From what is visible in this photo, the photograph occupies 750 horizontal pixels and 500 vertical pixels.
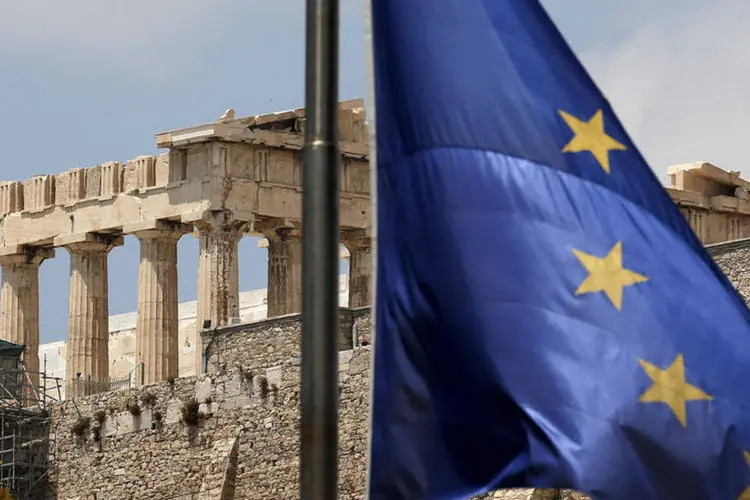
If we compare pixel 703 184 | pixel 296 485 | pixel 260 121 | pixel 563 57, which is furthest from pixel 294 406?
pixel 563 57

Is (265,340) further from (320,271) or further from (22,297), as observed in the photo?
(320,271)

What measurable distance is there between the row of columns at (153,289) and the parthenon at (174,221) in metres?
0.03

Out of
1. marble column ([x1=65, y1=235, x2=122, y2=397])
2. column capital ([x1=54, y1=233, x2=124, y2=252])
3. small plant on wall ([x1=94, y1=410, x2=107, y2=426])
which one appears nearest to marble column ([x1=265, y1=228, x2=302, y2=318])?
column capital ([x1=54, y1=233, x2=124, y2=252])

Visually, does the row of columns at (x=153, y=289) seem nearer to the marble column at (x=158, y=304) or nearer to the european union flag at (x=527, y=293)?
the marble column at (x=158, y=304)

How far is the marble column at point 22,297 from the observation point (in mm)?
53875

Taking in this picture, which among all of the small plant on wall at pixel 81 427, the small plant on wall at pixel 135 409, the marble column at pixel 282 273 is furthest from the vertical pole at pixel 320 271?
the marble column at pixel 282 273

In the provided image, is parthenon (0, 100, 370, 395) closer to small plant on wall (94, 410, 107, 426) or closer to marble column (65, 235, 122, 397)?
marble column (65, 235, 122, 397)

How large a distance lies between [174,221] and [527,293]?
38.6 m

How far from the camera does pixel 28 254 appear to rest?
177 ft

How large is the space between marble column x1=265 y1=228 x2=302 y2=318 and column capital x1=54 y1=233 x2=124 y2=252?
10.8ft

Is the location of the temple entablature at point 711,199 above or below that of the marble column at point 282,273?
above

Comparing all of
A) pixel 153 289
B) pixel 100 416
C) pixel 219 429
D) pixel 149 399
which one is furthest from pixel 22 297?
pixel 219 429

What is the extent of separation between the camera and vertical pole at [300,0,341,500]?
1085 centimetres

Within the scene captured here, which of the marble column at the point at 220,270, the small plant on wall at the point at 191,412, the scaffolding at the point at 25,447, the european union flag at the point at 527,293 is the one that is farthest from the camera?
the marble column at the point at 220,270
